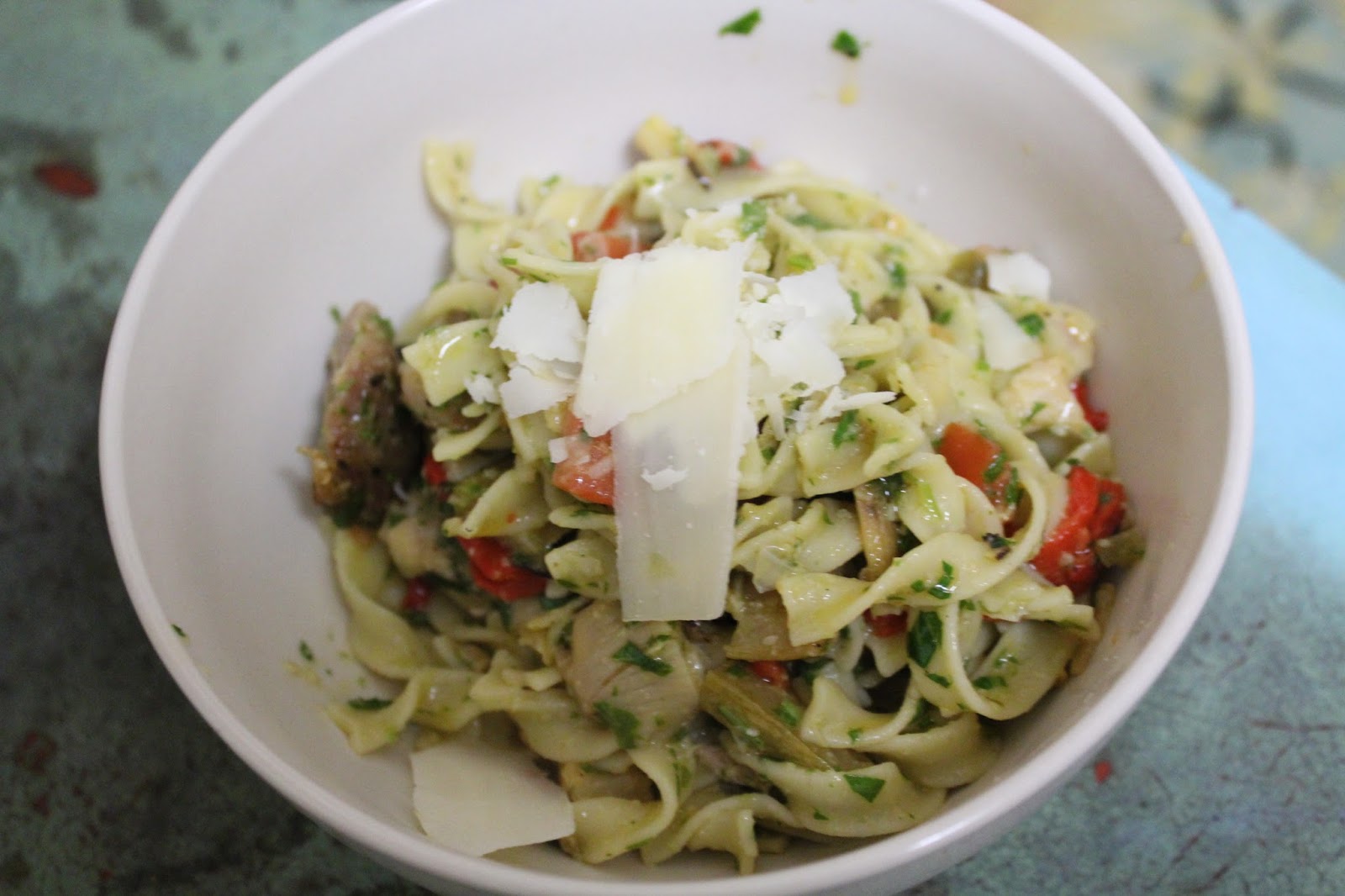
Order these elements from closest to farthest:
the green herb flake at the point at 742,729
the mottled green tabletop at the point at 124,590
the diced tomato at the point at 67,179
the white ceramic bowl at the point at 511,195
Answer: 1. the white ceramic bowl at the point at 511,195
2. the green herb flake at the point at 742,729
3. the mottled green tabletop at the point at 124,590
4. the diced tomato at the point at 67,179

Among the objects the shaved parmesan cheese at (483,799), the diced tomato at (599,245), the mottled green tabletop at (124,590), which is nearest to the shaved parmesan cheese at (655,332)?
the diced tomato at (599,245)

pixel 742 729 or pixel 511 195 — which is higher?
pixel 511 195

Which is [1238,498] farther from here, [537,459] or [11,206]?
[11,206]

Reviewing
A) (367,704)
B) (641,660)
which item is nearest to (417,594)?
(367,704)

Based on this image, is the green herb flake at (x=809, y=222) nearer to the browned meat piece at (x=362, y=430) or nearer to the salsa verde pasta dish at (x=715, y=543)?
the salsa verde pasta dish at (x=715, y=543)

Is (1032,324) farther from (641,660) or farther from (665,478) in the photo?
(641,660)
